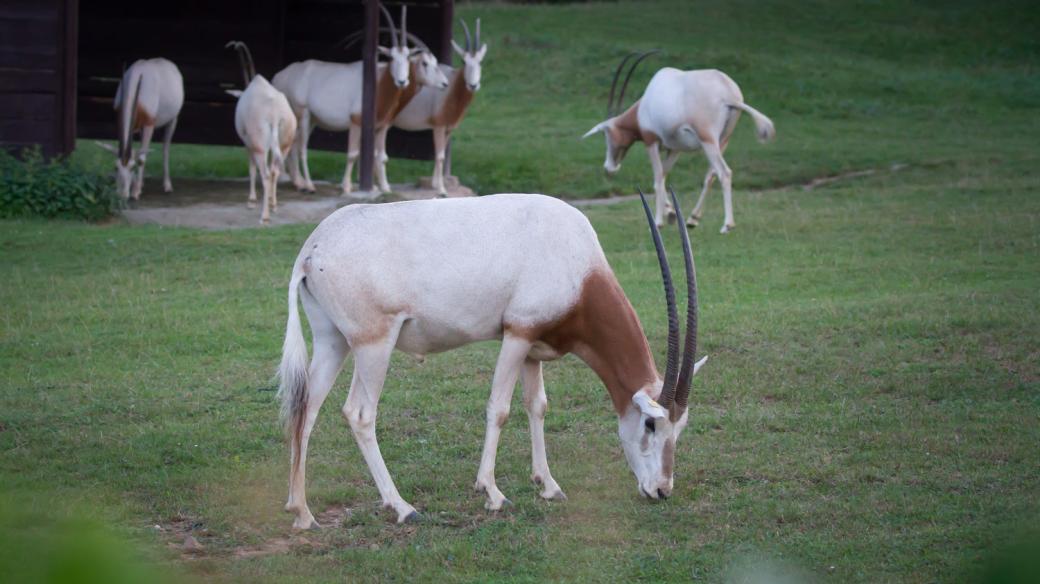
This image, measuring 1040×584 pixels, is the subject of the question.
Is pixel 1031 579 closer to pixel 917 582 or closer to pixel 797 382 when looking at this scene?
pixel 917 582

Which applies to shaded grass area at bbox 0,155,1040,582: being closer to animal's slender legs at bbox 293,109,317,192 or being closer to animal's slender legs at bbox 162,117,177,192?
animal's slender legs at bbox 162,117,177,192

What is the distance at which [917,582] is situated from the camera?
4.11 m

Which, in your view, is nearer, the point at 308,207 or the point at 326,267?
the point at 326,267

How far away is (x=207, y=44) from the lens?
17.2 metres

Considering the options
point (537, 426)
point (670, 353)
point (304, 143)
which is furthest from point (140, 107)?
point (670, 353)

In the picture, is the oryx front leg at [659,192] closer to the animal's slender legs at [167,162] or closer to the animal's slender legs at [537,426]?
the animal's slender legs at [167,162]

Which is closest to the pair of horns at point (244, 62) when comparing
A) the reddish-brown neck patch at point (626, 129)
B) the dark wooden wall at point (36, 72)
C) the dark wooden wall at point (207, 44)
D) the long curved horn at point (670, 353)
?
the dark wooden wall at point (207, 44)

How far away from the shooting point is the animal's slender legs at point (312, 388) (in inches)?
190

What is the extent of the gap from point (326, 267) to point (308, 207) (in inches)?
346

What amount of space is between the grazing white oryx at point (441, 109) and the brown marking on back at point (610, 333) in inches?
391

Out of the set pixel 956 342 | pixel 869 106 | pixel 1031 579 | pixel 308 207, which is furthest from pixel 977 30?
pixel 1031 579

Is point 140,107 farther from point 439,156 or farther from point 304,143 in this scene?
point 439,156

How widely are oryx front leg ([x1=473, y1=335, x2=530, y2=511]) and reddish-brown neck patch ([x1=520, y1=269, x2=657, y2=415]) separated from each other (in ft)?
0.33

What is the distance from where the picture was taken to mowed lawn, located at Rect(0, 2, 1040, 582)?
4.47 metres
